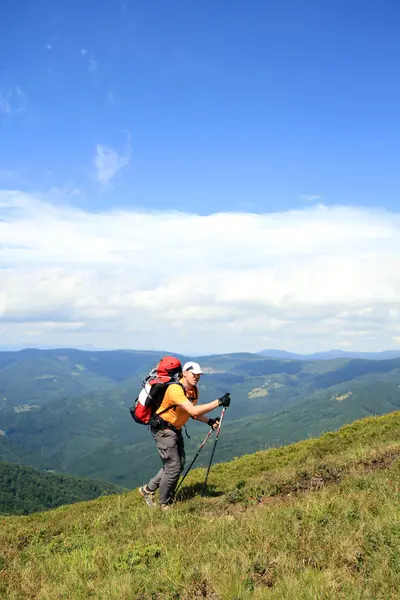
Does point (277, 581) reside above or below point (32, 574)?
above

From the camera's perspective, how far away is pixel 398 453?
1265cm

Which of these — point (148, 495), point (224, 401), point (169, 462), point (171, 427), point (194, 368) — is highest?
point (194, 368)

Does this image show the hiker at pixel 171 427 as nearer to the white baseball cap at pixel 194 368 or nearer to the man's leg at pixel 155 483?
the white baseball cap at pixel 194 368

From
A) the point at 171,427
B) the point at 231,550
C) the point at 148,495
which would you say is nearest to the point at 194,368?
the point at 171,427

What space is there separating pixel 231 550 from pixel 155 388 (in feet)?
16.1

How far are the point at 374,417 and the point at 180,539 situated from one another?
55.6 feet

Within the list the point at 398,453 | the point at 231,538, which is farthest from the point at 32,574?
the point at 398,453

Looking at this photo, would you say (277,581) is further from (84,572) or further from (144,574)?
(84,572)

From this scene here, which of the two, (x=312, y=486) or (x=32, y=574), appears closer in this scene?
(x=32, y=574)

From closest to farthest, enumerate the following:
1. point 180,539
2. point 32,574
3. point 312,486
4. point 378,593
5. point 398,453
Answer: point 378,593 < point 32,574 < point 180,539 < point 312,486 < point 398,453

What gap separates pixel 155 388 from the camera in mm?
10625

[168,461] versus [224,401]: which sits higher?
[224,401]

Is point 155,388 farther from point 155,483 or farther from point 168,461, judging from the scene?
point 155,483

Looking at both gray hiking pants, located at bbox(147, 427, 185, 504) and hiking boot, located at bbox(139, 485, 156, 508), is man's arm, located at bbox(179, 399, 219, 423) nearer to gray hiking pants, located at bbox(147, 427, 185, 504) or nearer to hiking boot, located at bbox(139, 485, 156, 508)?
gray hiking pants, located at bbox(147, 427, 185, 504)
